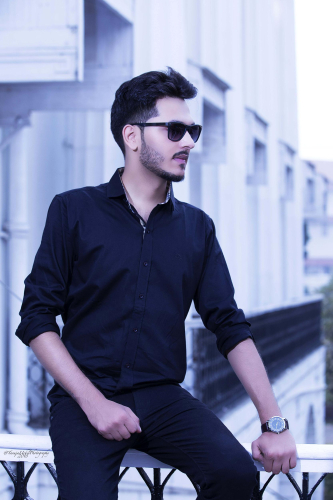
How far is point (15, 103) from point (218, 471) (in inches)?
156

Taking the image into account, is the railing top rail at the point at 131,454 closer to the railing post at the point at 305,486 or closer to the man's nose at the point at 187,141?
the railing post at the point at 305,486

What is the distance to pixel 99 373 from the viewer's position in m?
1.68

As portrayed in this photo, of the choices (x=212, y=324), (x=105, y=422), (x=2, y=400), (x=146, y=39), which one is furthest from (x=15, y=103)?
(x=105, y=422)

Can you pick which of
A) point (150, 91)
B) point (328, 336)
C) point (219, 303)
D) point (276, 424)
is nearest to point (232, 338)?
point (219, 303)

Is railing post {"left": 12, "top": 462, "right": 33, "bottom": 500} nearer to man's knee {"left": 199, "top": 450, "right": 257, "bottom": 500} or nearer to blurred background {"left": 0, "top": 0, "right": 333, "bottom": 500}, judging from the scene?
man's knee {"left": 199, "top": 450, "right": 257, "bottom": 500}

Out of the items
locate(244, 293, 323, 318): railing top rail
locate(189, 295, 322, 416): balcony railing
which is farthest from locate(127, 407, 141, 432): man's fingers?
locate(244, 293, 323, 318): railing top rail

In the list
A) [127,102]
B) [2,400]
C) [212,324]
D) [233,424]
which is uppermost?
[127,102]

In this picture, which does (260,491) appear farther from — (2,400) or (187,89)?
(2,400)

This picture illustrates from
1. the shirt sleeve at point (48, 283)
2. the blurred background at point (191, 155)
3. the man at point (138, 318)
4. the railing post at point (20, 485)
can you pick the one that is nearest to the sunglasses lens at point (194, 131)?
the man at point (138, 318)

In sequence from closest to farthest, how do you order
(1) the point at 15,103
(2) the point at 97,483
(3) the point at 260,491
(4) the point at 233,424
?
1. (2) the point at 97,483
2. (3) the point at 260,491
3. (1) the point at 15,103
4. (4) the point at 233,424

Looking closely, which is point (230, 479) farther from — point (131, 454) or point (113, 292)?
point (113, 292)

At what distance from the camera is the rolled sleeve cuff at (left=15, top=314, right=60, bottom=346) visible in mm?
1604

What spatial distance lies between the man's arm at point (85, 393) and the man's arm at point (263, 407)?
34 cm

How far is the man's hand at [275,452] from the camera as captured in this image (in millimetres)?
1565
